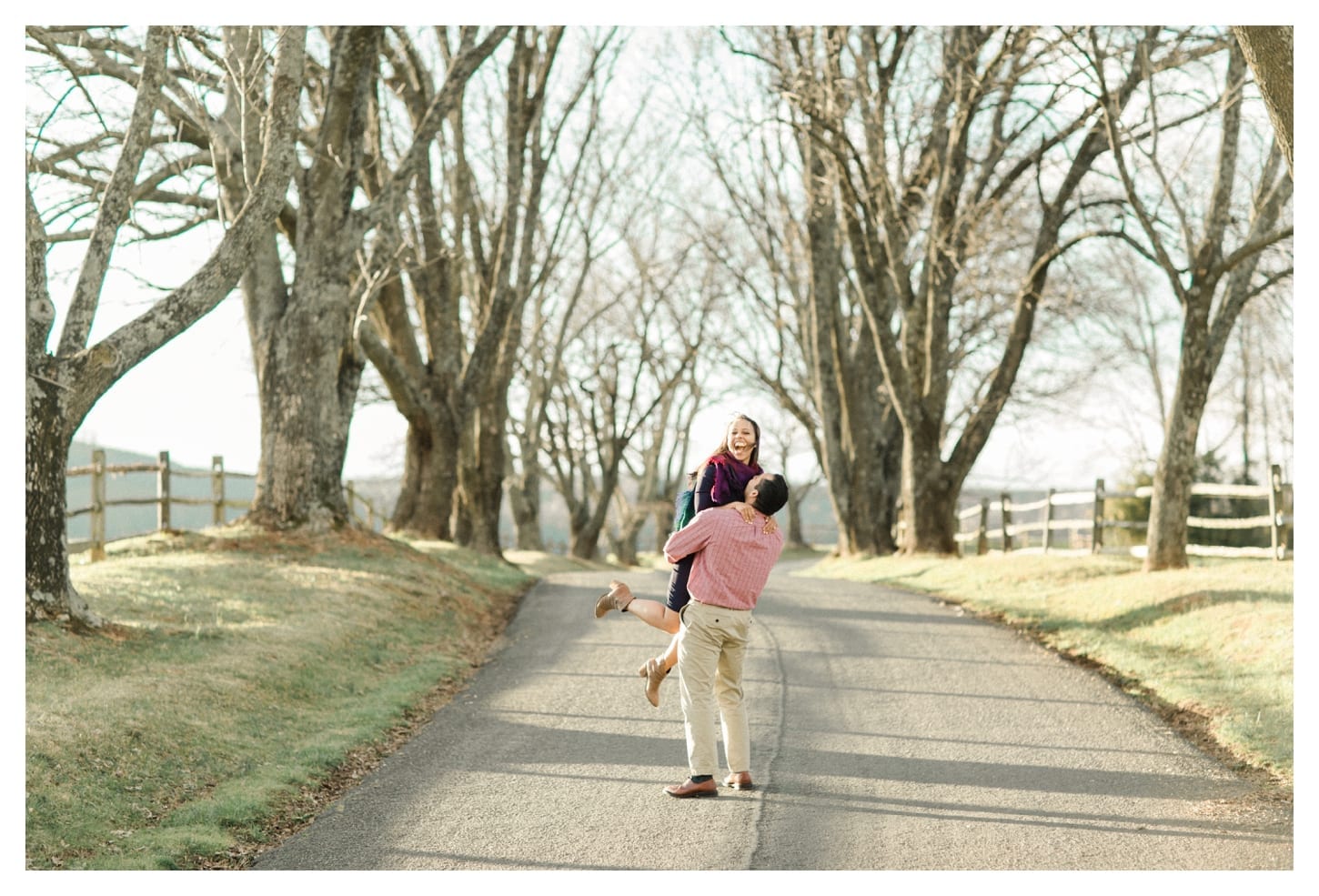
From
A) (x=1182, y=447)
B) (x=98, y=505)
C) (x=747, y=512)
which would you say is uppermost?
(x=1182, y=447)

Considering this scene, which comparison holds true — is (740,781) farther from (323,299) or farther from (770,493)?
(323,299)

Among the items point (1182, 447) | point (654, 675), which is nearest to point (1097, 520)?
point (1182, 447)

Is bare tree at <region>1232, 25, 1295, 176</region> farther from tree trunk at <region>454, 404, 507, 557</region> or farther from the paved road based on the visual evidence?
tree trunk at <region>454, 404, 507, 557</region>

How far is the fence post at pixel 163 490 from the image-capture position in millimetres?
17375

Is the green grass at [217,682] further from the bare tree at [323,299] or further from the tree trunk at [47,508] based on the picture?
the bare tree at [323,299]

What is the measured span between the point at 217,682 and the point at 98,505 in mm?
7628

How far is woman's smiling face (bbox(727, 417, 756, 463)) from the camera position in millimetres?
6418

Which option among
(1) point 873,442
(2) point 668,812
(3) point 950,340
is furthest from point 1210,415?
(2) point 668,812

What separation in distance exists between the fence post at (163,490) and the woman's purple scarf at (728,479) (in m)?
12.9

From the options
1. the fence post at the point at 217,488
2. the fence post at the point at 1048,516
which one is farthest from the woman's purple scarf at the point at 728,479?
the fence post at the point at 1048,516

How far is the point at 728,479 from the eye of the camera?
648 centimetres

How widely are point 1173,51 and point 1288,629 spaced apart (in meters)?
7.37

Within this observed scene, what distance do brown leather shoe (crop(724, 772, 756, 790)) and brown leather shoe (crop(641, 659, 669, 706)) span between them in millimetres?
597

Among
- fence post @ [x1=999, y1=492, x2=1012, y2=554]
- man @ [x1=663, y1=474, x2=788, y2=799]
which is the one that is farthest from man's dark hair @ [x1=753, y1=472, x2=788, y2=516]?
fence post @ [x1=999, y1=492, x2=1012, y2=554]
